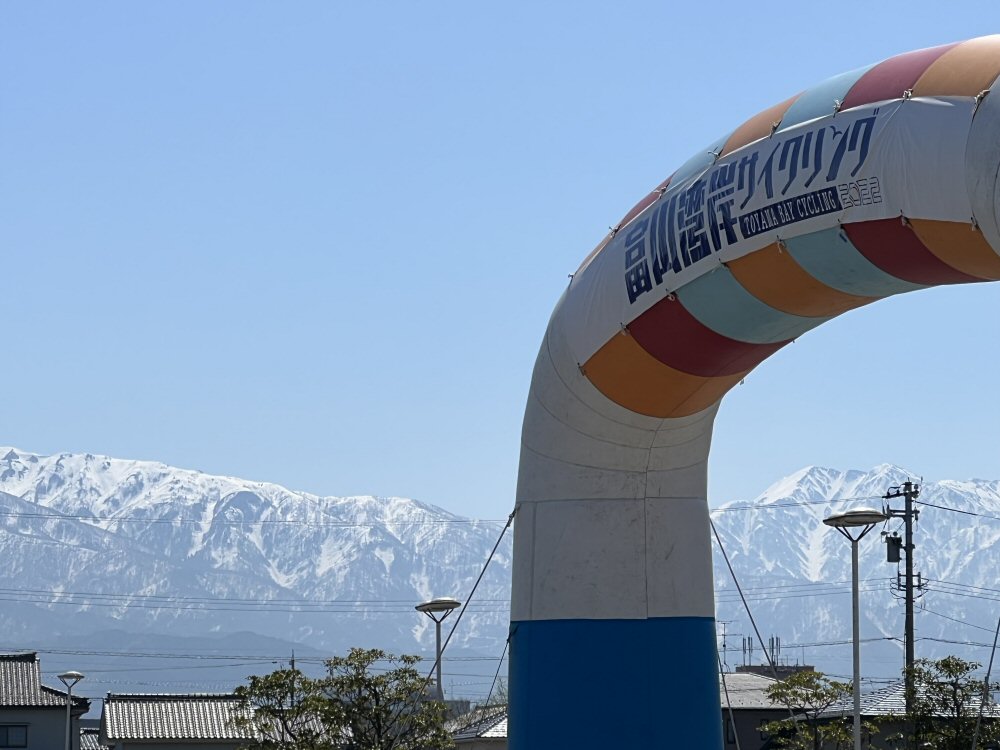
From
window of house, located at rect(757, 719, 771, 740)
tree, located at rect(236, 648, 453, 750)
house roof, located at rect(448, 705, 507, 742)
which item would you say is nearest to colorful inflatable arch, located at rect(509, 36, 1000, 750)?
tree, located at rect(236, 648, 453, 750)

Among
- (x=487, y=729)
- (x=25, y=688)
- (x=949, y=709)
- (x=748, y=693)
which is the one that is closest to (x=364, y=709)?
(x=949, y=709)

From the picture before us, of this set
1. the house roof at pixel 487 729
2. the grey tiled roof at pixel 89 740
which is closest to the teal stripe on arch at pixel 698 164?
the house roof at pixel 487 729

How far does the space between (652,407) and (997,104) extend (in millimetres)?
5034

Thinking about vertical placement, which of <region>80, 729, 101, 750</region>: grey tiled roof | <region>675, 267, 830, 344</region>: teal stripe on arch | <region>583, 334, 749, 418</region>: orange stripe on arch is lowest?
<region>80, 729, 101, 750</region>: grey tiled roof

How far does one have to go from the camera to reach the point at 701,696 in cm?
1577

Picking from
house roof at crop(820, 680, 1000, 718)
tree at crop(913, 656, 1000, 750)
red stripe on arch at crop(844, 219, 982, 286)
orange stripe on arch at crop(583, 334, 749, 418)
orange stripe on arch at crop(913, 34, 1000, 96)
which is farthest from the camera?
house roof at crop(820, 680, 1000, 718)

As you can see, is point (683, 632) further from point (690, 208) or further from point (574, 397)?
point (690, 208)

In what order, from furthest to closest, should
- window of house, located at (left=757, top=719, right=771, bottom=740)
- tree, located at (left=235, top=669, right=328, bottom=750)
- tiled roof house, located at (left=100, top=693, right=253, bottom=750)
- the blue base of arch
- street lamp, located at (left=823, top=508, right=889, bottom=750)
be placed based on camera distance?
tiled roof house, located at (left=100, top=693, right=253, bottom=750)
window of house, located at (left=757, top=719, right=771, bottom=740)
tree, located at (left=235, top=669, right=328, bottom=750)
street lamp, located at (left=823, top=508, right=889, bottom=750)
the blue base of arch

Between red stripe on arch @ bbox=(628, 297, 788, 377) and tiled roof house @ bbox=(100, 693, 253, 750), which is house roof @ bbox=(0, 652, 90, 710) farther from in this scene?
red stripe on arch @ bbox=(628, 297, 788, 377)

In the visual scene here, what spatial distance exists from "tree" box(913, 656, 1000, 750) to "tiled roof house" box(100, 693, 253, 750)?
127ft

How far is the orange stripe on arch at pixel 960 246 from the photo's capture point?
11.5 metres

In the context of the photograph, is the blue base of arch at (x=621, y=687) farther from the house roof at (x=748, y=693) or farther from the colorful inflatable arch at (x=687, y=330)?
the house roof at (x=748, y=693)

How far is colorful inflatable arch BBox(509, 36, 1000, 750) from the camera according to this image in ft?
38.8

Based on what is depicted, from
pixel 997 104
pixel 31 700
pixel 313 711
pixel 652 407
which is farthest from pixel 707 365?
pixel 31 700
